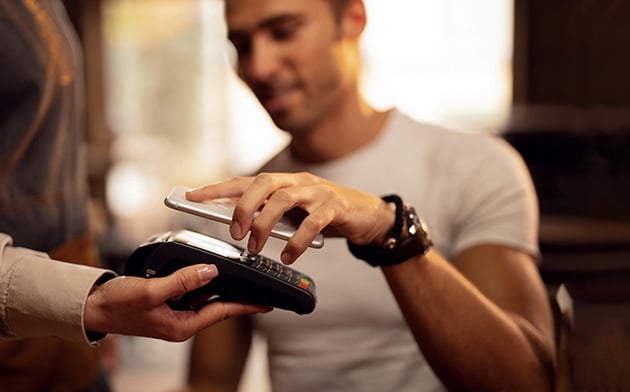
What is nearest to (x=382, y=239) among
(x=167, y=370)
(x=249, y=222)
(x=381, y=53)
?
(x=249, y=222)

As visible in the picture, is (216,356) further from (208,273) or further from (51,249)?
(208,273)

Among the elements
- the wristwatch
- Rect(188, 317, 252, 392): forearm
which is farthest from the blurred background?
the wristwatch

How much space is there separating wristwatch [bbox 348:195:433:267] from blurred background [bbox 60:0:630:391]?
0.68 feet

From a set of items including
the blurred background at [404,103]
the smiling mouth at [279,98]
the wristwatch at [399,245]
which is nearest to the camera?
the wristwatch at [399,245]

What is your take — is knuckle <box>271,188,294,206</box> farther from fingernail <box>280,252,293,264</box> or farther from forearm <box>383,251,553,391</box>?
forearm <box>383,251,553,391</box>

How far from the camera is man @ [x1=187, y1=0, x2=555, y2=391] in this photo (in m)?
0.69

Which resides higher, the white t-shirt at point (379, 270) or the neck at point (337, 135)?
the neck at point (337, 135)

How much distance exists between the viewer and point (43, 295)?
A: 1.86 feet

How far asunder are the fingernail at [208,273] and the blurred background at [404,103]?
0.41 meters

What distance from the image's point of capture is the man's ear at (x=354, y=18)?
102 centimetres

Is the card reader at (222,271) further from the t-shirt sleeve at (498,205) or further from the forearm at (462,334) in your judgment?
the t-shirt sleeve at (498,205)

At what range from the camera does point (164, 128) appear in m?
4.97

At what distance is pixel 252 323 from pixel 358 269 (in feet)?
0.63

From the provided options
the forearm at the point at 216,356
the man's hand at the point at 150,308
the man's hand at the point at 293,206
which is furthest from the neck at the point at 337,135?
the man's hand at the point at 150,308
